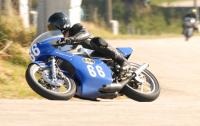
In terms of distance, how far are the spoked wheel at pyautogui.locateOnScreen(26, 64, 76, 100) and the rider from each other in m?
0.66

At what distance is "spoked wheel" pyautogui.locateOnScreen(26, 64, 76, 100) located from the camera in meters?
10.1

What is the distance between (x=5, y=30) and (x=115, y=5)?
58.3 metres

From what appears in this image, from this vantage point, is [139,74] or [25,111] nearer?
[25,111]

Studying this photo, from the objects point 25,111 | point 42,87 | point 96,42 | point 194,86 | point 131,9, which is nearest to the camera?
point 25,111

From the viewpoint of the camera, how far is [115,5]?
241ft

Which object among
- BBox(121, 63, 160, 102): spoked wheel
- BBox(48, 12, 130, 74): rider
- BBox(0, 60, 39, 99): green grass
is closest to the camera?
BBox(48, 12, 130, 74): rider

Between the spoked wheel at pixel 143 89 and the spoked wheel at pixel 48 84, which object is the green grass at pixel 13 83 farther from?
the spoked wheel at pixel 143 89

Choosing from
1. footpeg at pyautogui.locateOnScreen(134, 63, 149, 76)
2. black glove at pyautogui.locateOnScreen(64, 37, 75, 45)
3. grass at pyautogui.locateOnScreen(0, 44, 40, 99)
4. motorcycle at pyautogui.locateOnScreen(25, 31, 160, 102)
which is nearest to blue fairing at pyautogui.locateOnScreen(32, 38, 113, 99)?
motorcycle at pyautogui.locateOnScreen(25, 31, 160, 102)

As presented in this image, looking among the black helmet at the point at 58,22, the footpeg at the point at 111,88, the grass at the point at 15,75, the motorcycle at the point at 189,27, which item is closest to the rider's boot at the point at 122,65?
the footpeg at the point at 111,88

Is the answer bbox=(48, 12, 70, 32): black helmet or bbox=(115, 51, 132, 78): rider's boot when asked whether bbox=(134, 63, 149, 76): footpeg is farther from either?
bbox=(48, 12, 70, 32): black helmet

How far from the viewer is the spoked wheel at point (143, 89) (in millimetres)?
11179

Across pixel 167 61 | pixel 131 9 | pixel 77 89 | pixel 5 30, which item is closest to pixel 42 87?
pixel 77 89

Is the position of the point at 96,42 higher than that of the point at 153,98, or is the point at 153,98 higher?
the point at 96,42

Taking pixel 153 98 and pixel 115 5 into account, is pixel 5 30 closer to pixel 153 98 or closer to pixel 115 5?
pixel 153 98
